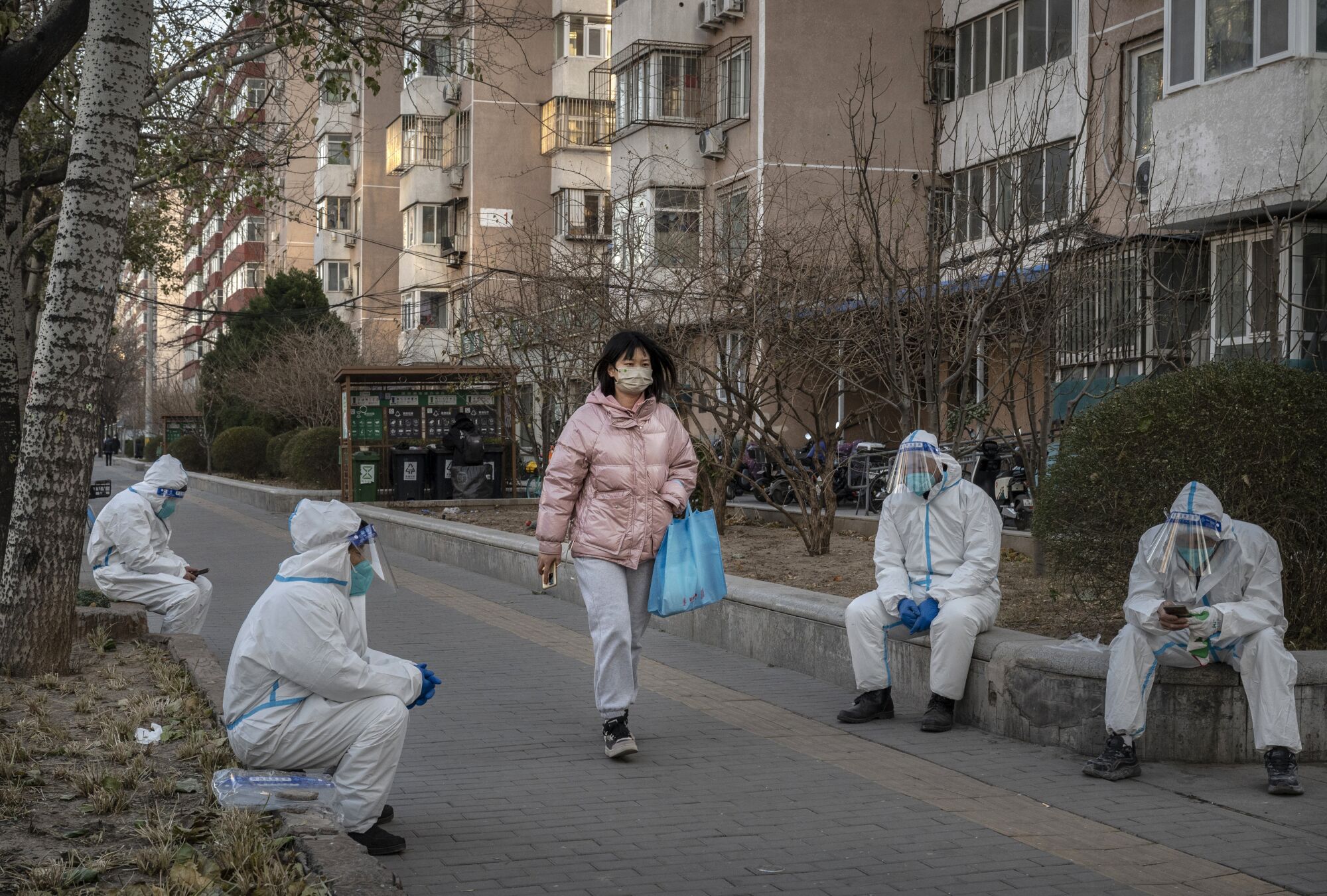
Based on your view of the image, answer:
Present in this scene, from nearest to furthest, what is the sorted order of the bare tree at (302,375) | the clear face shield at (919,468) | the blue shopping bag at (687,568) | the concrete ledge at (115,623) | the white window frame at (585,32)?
the blue shopping bag at (687,568) < the clear face shield at (919,468) < the concrete ledge at (115,623) < the bare tree at (302,375) < the white window frame at (585,32)

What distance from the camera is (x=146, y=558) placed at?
32.9ft

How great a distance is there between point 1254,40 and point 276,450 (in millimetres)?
30381

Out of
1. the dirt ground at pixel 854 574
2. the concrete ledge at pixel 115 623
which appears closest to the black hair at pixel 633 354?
the dirt ground at pixel 854 574

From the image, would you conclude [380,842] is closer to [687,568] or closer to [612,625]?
[612,625]

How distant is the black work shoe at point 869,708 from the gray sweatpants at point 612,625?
125 centimetres

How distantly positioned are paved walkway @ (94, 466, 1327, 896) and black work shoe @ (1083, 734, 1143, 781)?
50mm

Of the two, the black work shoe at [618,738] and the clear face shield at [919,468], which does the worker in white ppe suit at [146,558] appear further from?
the clear face shield at [919,468]

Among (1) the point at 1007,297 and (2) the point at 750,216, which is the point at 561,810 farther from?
(2) the point at 750,216

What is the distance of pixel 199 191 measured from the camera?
62.6ft

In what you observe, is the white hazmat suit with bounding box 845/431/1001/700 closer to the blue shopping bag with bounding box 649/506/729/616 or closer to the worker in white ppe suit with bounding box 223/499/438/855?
the blue shopping bag with bounding box 649/506/729/616

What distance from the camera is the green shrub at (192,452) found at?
178 feet

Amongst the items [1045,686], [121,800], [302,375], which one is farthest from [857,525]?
[302,375]

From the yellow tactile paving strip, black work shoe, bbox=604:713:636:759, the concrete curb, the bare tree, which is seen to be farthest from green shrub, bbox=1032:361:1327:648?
the bare tree

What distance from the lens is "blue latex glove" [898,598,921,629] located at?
7371mm
